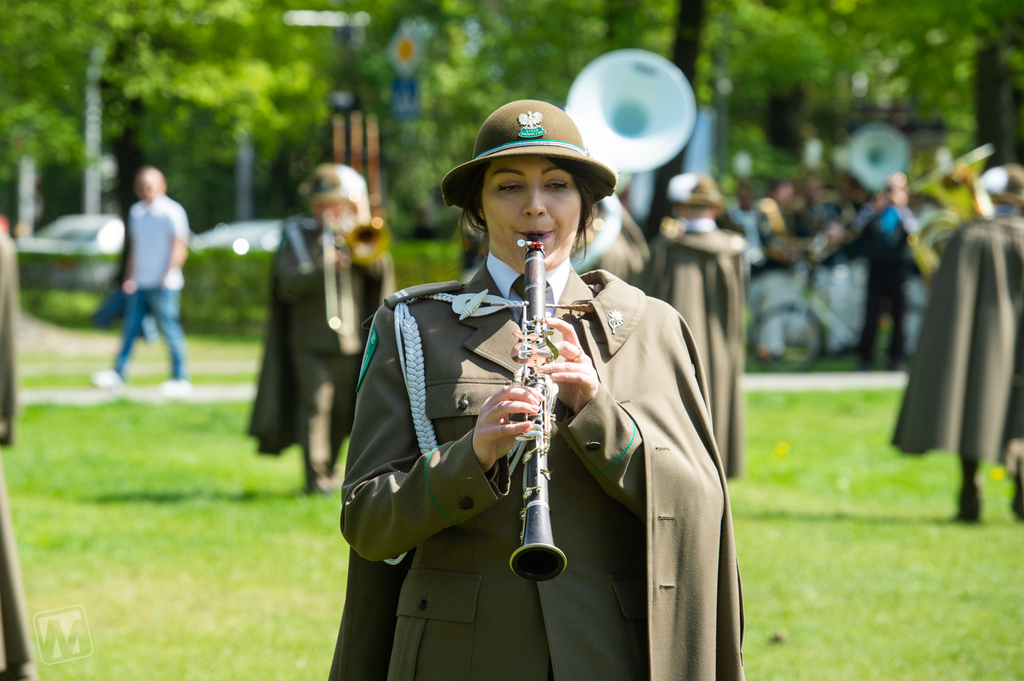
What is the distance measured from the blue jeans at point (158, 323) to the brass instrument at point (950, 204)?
8067 mm

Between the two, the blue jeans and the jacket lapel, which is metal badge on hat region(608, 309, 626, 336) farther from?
the blue jeans

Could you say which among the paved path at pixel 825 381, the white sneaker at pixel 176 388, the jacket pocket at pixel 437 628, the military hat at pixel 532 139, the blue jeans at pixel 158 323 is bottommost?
the paved path at pixel 825 381

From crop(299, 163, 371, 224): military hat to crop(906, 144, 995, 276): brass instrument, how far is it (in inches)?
168

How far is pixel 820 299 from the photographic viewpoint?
18.1 m

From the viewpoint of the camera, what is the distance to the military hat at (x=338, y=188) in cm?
873

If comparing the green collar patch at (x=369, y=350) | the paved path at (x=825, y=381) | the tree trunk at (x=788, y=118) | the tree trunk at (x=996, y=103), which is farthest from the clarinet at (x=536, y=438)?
the tree trunk at (x=788, y=118)

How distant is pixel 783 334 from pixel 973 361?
31.0ft

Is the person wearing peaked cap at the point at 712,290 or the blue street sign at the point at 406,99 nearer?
the person wearing peaked cap at the point at 712,290

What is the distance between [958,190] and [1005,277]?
130cm

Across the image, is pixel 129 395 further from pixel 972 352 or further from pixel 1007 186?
pixel 1007 186

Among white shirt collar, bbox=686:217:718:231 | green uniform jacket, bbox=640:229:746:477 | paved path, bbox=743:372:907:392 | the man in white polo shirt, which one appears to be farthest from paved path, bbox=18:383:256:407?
paved path, bbox=743:372:907:392

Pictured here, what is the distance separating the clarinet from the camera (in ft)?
7.80

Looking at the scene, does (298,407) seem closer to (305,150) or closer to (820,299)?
(820,299)

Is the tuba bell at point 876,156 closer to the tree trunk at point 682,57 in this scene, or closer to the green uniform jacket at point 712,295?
the tree trunk at point 682,57
